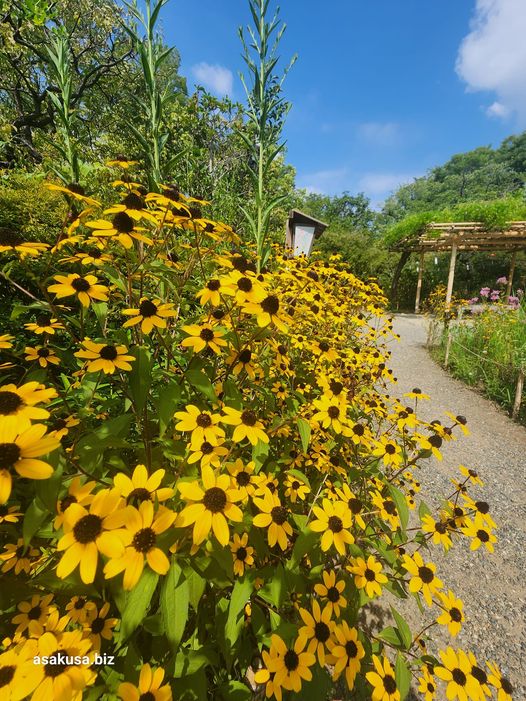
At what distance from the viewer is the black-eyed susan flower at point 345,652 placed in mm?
896

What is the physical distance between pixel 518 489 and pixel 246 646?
3.62 meters

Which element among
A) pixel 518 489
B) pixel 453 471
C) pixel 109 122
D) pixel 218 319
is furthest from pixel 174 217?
pixel 109 122

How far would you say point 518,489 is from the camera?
3.37 meters

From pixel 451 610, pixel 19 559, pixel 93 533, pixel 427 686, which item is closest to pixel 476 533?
pixel 451 610

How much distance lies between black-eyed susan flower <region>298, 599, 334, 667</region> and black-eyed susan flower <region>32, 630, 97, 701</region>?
1.85 ft

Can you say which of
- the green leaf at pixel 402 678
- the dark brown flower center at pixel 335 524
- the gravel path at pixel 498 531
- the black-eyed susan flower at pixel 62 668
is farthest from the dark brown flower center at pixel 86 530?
the gravel path at pixel 498 531

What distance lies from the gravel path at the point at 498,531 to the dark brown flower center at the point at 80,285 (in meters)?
2.67

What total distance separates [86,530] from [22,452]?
0.21 metres

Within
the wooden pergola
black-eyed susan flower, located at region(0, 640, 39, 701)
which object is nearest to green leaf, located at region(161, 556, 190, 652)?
black-eyed susan flower, located at region(0, 640, 39, 701)

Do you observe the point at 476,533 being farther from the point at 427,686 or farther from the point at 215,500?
the point at 215,500

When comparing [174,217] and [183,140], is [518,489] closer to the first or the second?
[174,217]

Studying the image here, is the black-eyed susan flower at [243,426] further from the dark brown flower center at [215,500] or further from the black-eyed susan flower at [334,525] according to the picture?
the black-eyed susan flower at [334,525]

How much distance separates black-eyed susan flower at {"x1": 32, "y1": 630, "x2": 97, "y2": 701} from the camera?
0.61m

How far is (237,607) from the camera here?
870 mm
